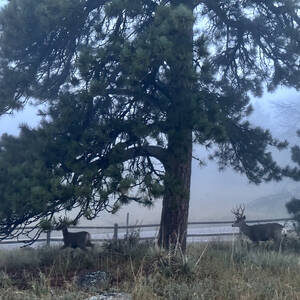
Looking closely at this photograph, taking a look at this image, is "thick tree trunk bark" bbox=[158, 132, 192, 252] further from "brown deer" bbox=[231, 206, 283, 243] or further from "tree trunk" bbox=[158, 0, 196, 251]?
"brown deer" bbox=[231, 206, 283, 243]

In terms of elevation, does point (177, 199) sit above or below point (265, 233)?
above

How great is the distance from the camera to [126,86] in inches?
514

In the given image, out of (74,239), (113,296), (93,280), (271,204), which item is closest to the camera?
(113,296)

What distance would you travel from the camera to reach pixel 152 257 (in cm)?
1173

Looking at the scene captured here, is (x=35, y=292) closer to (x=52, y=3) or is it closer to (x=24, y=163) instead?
(x=24, y=163)

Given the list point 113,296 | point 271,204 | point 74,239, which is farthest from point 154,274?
point 271,204

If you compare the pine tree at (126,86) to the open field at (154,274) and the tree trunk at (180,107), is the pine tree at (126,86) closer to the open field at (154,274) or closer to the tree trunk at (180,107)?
the tree trunk at (180,107)

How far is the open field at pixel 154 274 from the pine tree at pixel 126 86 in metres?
1.13

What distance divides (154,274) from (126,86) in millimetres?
4017

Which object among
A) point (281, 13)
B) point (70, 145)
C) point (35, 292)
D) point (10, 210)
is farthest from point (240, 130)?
point (35, 292)

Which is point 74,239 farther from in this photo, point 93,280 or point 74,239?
point 93,280

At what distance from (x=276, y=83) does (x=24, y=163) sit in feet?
25.6

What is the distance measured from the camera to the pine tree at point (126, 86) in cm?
1234

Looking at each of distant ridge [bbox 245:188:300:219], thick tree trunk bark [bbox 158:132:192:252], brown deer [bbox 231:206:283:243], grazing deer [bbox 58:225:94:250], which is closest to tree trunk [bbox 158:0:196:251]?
thick tree trunk bark [bbox 158:132:192:252]
